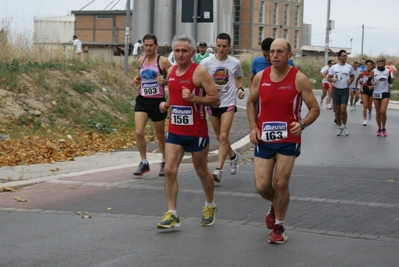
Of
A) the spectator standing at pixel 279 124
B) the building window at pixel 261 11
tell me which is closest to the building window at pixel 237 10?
the building window at pixel 261 11

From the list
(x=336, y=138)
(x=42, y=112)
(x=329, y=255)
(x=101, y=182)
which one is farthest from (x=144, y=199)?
(x=336, y=138)

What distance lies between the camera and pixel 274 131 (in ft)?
24.7

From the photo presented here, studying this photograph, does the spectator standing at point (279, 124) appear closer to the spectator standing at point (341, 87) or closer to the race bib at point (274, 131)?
the race bib at point (274, 131)

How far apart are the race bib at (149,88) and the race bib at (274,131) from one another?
4.45 metres

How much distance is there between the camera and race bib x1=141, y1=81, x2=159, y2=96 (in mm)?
11820

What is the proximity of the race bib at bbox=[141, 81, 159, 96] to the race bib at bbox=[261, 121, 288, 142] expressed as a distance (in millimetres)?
4449

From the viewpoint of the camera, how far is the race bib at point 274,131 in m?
7.51

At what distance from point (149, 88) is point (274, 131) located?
15.0 feet

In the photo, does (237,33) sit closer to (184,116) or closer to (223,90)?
(223,90)

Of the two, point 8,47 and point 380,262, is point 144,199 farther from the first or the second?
point 8,47

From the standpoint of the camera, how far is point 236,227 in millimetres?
8234

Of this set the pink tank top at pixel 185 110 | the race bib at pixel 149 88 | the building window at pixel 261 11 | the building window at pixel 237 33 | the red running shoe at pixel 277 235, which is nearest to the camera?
the red running shoe at pixel 277 235

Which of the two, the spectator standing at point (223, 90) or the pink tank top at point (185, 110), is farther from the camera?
the spectator standing at point (223, 90)

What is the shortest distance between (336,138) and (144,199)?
10058mm
